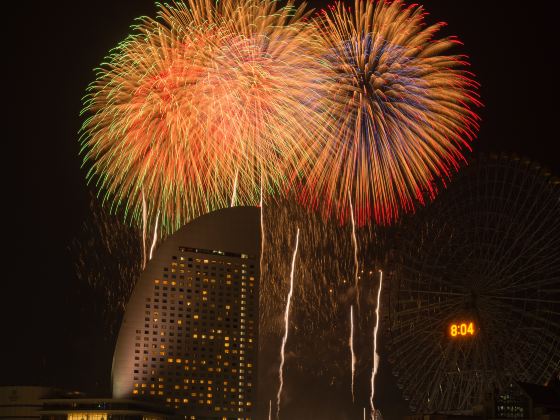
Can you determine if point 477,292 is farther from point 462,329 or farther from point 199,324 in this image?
point 199,324

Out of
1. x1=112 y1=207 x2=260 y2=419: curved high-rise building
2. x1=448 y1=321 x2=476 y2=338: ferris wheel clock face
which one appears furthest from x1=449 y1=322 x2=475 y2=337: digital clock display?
x1=112 y1=207 x2=260 y2=419: curved high-rise building

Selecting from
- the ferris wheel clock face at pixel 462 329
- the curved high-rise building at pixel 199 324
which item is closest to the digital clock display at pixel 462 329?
the ferris wheel clock face at pixel 462 329

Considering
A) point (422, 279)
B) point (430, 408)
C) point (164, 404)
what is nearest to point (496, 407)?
point (430, 408)

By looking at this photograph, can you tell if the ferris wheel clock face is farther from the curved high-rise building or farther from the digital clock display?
the curved high-rise building

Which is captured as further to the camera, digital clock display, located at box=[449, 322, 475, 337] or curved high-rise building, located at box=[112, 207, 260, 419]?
curved high-rise building, located at box=[112, 207, 260, 419]

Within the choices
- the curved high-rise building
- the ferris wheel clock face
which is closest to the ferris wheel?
the ferris wheel clock face

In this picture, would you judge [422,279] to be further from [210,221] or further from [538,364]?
[210,221]

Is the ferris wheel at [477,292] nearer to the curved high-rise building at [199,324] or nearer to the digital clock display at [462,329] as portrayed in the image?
the digital clock display at [462,329]
